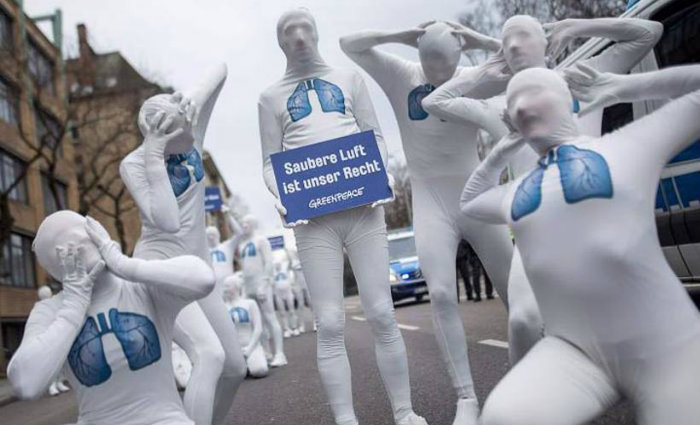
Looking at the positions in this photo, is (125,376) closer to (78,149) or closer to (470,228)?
(470,228)

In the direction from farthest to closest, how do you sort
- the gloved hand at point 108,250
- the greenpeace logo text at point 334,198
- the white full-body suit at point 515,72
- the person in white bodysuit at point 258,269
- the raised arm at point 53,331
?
the person in white bodysuit at point 258,269
the greenpeace logo text at point 334,198
the gloved hand at point 108,250
the white full-body suit at point 515,72
the raised arm at point 53,331

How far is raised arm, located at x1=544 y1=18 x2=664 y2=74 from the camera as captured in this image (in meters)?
3.28

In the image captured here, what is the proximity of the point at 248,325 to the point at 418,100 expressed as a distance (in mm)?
6413

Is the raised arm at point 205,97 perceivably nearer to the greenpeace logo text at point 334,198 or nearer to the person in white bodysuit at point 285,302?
the greenpeace logo text at point 334,198

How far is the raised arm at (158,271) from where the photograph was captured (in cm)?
303

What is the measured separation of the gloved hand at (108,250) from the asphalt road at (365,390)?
221 centimetres

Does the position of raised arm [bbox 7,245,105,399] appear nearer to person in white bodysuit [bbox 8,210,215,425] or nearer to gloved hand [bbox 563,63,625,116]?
person in white bodysuit [bbox 8,210,215,425]

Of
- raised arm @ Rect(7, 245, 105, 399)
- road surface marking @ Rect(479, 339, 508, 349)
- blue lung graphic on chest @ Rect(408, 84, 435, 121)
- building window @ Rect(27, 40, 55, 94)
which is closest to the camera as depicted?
raised arm @ Rect(7, 245, 105, 399)

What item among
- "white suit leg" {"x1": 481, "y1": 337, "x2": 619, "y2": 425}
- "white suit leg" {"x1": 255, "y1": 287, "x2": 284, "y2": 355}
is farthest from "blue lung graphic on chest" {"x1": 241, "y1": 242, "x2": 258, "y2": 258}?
"white suit leg" {"x1": 481, "y1": 337, "x2": 619, "y2": 425}

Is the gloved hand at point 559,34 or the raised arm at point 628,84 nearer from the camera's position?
the raised arm at point 628,84

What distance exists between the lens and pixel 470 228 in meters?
4.07

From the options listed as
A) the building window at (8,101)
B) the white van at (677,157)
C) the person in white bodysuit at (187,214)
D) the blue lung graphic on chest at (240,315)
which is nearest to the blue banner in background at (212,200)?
the blue lung graphic on chest at (240,315)

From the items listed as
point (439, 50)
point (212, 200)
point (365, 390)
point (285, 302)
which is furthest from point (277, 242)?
point (439, 50)

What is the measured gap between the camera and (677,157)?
5.52 metres
